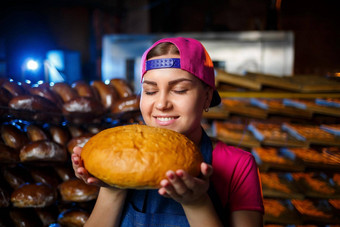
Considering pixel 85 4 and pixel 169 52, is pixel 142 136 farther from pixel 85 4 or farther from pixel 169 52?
pixel 85 4

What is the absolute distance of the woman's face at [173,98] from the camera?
1101mm

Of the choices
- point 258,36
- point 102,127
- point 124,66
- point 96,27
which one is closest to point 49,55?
point 96,27

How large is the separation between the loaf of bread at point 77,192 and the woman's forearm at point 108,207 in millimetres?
441

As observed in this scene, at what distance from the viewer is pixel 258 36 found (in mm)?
4973

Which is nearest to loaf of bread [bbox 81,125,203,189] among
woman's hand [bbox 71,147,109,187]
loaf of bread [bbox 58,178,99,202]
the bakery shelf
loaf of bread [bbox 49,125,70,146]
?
woman's hand [bbox 71,147,109,187]

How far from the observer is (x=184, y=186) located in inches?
32.7

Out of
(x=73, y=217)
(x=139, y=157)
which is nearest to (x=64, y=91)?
(x=73, y=217)

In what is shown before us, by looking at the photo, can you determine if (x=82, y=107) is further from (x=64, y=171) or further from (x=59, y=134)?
(x=64, y=171)

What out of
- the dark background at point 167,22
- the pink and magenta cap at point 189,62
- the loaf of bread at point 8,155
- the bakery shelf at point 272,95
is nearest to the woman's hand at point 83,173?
the pink and magenta cap at point 189,62

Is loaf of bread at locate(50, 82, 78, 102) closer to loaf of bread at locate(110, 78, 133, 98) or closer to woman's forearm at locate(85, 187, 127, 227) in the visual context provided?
loaf of bread at locate(110, 78, 133, 98)

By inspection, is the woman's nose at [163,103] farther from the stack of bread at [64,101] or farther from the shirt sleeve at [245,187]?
the stack of bread at [64,101]

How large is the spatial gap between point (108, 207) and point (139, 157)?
384 millimetres

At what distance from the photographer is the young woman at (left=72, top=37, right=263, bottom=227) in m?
1.10

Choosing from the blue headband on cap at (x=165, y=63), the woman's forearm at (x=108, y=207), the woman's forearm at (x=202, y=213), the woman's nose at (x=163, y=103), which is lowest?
the woman's forearm at (x=108, y=207)
